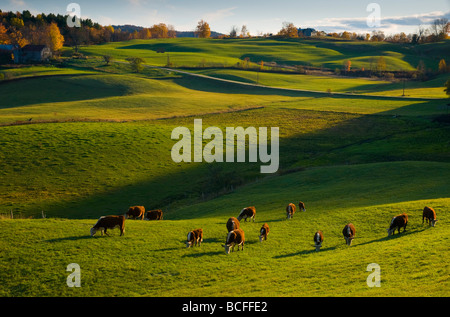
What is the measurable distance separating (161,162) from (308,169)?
70.5 ft

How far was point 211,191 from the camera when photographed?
52.1m

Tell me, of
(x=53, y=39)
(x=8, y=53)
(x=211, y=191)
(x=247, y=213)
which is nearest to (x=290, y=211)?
(x=247, y=213)

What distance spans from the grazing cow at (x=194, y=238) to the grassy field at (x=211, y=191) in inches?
21.2

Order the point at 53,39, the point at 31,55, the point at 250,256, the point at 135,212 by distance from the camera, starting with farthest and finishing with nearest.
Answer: the point at 53,39, the point at 31,55, the point at 135,212, the point at 250,256

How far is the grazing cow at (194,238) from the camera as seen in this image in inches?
975

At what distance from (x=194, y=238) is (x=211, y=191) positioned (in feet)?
88.9

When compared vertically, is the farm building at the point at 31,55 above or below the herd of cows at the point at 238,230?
above

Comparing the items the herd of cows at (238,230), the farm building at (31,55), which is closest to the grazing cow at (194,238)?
the herd of cows at (238,230)

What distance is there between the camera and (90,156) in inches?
2368

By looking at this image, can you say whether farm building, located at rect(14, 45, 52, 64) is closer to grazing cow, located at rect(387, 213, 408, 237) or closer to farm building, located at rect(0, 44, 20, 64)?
farm building, located at rect(0, 44, 20, 64)

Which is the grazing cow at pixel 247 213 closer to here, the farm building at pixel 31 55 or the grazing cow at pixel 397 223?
the grazing cow at pixel 397 223

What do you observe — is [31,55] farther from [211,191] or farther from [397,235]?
[397,235]
